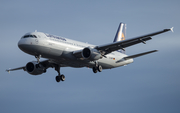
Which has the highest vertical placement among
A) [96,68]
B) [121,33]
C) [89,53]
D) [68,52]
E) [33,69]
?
[121,33]

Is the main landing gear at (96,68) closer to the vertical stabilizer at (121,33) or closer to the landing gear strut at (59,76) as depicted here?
the landing gear strut at (59,76)

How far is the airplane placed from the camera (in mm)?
44000

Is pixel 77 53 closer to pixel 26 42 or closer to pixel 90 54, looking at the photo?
pixel 90 54

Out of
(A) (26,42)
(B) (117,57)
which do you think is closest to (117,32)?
(B) (117,57)

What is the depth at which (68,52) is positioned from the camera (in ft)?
153

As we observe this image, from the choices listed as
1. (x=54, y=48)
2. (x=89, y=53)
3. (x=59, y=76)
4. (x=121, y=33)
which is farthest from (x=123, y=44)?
(x=121, y=33)

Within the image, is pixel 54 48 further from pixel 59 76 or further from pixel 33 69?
pixel 59 76

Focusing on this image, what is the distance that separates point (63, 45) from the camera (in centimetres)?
4622

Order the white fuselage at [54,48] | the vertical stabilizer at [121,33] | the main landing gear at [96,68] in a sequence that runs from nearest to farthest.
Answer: the white fuselage at [54,48] → the main landing gear at [96,68] → the vertical stabilizer at [121,33]

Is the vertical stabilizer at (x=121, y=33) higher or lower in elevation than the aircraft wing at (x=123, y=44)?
higher

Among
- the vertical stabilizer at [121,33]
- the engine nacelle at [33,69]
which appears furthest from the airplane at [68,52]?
the vertical stabilizer at [121,33]

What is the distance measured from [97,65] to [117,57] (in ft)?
20.2

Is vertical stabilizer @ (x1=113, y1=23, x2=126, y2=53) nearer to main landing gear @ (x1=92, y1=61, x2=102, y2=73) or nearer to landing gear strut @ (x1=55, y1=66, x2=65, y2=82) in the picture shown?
main landing gear @ (x1=92, y1=61, x2=102, y2=73)

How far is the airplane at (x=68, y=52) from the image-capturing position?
144 feet
